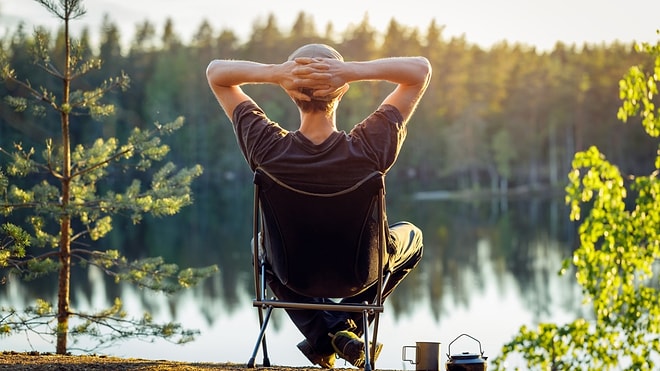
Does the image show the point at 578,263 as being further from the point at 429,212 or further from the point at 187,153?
the point at 187,153

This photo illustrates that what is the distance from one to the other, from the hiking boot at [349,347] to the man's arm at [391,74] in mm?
734

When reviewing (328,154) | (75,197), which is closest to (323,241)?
(328,154)

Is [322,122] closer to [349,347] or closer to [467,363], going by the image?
[349,347]

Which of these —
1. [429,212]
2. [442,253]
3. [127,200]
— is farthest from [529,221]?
[127,200]

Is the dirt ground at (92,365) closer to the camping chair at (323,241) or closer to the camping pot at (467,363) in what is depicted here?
the camping chair at (323,241)

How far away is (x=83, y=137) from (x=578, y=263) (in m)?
39.4

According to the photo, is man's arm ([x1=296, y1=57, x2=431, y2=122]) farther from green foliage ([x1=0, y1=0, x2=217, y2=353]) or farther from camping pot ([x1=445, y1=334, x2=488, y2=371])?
green foliage ([x1=0, y1=0, x2=217, y2=353])

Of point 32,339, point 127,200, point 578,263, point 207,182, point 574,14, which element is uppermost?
point 574,14

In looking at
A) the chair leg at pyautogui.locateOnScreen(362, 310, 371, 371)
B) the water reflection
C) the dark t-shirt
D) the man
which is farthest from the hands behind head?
the water reflection

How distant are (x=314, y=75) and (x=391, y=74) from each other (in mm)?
252

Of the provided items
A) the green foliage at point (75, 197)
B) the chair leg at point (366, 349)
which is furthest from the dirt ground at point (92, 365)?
the green foliage at point (75, 197)

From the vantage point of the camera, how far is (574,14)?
45.7 m

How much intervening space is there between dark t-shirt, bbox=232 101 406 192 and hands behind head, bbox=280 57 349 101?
14cm

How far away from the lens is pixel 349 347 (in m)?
3.46
